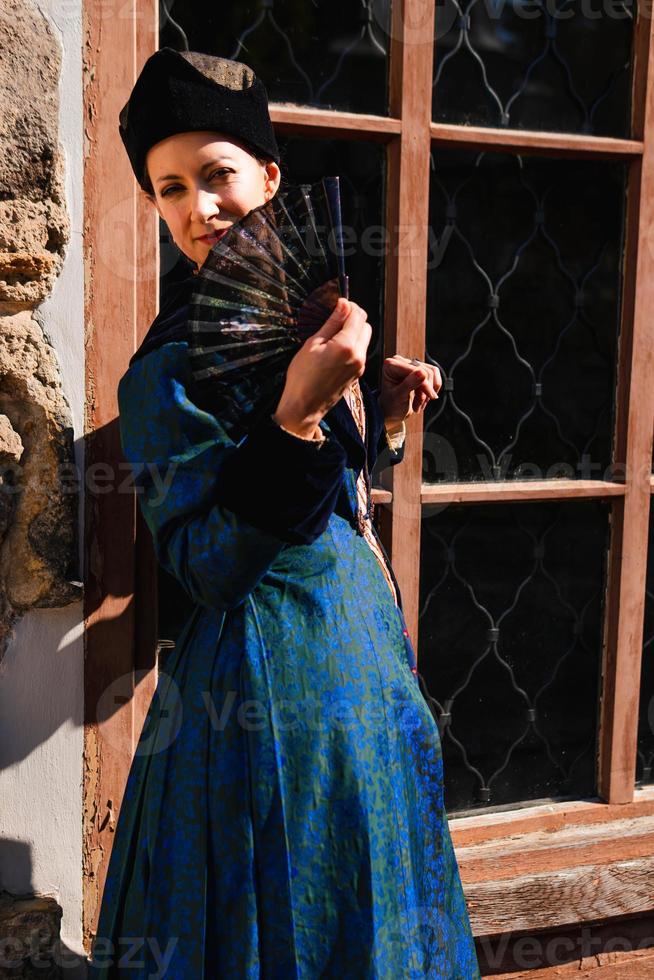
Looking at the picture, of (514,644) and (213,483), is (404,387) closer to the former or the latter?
(213,483)

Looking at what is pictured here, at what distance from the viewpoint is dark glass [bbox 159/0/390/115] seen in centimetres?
171

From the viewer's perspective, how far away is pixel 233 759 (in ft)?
3.94

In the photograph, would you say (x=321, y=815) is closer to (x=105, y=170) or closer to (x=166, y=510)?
(x=166, y=510)

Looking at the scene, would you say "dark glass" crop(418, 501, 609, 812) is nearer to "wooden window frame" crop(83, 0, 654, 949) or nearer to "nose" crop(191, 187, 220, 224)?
"wooden window frame" crop(83, 0, 654, 949)

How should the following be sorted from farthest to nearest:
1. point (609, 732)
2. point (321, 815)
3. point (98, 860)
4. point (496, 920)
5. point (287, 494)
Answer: point (609, 732)
point (496, 920)
point (98, 860)
point (321, 815)
point (287, 494)

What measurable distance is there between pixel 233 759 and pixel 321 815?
130 mm

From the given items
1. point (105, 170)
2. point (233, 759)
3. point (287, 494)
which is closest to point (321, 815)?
point (233, 759)

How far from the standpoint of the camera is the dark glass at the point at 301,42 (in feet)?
5.59

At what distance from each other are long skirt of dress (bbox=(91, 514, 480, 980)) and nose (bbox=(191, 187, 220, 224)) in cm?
45

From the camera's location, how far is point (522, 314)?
78.4 inches

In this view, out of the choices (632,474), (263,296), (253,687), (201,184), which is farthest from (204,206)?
(632,474)

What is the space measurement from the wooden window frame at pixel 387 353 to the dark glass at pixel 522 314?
41 mm

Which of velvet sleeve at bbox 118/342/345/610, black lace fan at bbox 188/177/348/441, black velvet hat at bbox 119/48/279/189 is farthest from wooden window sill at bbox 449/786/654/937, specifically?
black velvet hat at bbox 119/48/279/189

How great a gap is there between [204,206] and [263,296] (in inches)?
7.3
